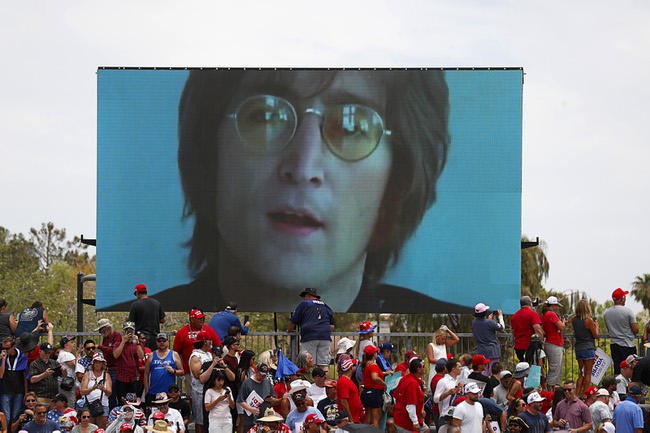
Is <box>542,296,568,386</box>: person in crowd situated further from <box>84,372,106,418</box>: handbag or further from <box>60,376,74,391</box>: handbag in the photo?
<box>60,376,74,391</box>: handbag

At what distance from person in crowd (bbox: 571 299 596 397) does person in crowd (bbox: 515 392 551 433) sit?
99.4 inches

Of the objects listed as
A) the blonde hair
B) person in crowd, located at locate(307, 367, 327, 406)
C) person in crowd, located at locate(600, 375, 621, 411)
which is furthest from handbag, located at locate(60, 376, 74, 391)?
the blonde hair

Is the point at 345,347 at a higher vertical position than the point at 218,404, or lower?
higher

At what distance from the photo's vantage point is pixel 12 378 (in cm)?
1625

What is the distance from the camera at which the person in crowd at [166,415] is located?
14992 millimetres

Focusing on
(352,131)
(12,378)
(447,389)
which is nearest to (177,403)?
(12,378)

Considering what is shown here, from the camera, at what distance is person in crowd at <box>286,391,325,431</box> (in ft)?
49.6

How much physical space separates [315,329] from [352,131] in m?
4.92

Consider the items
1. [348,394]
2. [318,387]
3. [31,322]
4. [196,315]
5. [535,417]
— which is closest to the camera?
[535,417]

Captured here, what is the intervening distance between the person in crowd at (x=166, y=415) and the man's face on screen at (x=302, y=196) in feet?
19.3

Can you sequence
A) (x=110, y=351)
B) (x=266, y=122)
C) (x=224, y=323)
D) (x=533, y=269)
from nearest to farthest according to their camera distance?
(x=110, y=351)
(x=224, y=323)
(x=266, y=122)
(x=533, y=269)

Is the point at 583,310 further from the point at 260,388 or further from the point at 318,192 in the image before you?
the point at 318,192

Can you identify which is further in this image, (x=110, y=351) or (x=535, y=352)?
(x=535, y=352)

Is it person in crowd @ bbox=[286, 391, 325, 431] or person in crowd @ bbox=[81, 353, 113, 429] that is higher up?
person in crowd @ bbox=[81, 353, 113, 429]
